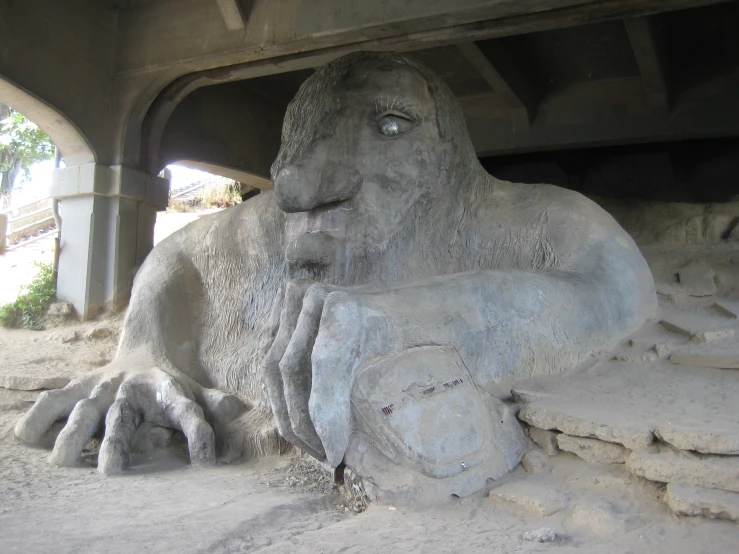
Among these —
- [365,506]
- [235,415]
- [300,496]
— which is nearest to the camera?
[365,506]

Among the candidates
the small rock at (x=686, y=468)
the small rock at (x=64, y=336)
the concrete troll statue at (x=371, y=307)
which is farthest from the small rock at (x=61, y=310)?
the small rock at (x=686, y=468)

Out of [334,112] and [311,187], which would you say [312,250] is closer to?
[311,187]

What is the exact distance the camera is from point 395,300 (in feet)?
5.87

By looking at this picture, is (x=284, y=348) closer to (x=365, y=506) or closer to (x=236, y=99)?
(x=365, y=506)

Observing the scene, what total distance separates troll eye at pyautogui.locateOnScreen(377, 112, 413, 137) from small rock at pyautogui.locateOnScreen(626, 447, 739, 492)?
51.8 inches

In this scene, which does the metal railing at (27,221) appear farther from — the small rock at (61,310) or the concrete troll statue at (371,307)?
the concrete troll statue at (371,307)

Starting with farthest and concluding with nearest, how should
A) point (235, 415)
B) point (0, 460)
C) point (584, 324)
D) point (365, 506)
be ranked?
point (235, 415), point (0, 460), point (584, 324), point (365, 506)

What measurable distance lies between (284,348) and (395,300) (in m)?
0.32

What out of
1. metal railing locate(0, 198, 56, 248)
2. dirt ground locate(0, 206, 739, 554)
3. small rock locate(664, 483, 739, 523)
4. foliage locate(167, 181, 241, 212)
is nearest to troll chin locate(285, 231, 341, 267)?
dirt ground locate(0, 206, 739, 554)

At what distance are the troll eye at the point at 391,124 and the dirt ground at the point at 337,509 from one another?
0.99 meters

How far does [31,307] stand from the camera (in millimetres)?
4137

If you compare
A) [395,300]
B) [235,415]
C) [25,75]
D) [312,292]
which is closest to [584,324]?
[395,300]

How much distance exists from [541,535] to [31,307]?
11.7 ft

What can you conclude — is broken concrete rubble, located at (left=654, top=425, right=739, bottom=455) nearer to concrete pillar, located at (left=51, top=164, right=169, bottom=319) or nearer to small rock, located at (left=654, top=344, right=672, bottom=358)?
small rock, located at (left=654, top=344, right=672, bottom=358)
